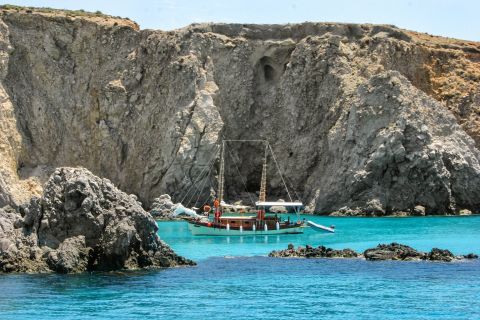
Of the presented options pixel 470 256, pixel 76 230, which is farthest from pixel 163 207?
pixel 76 230

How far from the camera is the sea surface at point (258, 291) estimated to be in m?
40.2

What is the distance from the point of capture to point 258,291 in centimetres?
4578

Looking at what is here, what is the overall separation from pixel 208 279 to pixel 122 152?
65096 millimetres

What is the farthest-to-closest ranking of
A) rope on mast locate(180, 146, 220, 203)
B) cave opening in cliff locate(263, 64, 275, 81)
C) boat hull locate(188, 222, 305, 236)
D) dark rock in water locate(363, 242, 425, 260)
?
cave opening in cliff locate(263, 64, 275, 81) → rope on mast locate(180, 146, 220, 203) → boat hull locate(188, 222, 305, 236) → dark rock in water locate(363, 242, 425, 260)

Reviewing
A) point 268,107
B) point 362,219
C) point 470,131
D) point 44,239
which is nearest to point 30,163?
point 268,107

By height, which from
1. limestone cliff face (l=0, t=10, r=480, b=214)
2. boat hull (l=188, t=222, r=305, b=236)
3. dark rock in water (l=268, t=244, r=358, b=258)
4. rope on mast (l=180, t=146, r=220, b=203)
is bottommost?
dark rock in water (l=268, t=244, r=358, b=258)

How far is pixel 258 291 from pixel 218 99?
70.7 metres

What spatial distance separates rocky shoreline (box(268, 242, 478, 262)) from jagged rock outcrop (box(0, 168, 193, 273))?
12041 mm

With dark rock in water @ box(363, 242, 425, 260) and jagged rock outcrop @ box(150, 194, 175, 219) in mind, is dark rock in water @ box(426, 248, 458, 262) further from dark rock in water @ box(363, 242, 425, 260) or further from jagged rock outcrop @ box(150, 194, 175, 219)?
jagged rock outcrop @ box(150, 194, 175, 219)

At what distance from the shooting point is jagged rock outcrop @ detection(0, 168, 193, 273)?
1954 inches

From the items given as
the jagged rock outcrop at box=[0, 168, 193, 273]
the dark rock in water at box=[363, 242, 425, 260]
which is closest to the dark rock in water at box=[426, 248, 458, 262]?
the dark rock in water at box=[363, 242, 425, 260]

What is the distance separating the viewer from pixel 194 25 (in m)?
118

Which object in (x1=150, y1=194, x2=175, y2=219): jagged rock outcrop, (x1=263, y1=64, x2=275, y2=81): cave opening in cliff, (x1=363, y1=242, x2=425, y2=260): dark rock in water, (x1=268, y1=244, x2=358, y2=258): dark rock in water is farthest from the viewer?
(x1=263, y1=64, x2=275, y2=81): cave opening in cliff

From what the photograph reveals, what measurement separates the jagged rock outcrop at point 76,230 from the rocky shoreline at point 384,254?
474 inches
